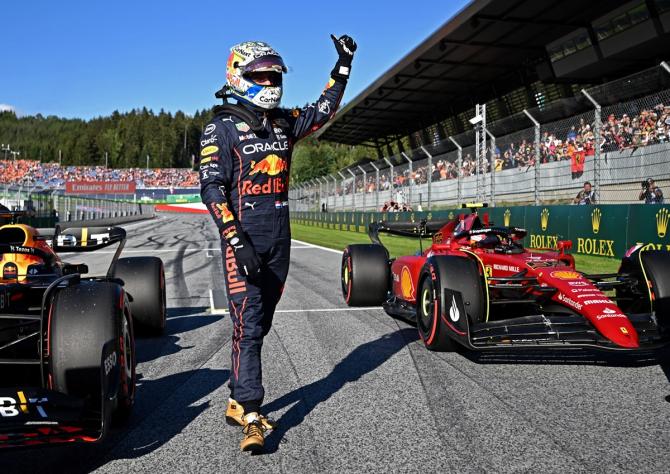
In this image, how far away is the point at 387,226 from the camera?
8086 millimetres

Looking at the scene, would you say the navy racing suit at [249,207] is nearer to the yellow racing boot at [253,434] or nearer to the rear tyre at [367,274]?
the yellow racing boot at [253,434]

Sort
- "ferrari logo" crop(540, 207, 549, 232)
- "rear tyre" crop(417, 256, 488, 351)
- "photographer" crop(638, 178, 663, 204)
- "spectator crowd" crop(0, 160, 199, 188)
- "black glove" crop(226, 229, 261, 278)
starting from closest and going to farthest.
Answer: "black glove" crop(226, 229, 261, 278) → "rear tyre" crop(417, 256, 488, 351) → "photographer" crop(638, 178, 663, 204) → "ferrari logo" crop(540, 207, 549, 232) → "spectator crowd" crop(0, 160, 199, 188)

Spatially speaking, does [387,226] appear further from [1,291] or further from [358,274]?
[1,291]

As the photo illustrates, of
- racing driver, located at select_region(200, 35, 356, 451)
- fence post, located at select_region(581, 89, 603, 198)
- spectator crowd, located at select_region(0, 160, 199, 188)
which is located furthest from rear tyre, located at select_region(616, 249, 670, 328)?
spectator crowd, located at select_region(0, 160, 199, 188)

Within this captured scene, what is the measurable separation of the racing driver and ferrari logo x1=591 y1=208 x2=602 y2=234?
31.1 feet

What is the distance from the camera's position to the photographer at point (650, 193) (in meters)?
10.8

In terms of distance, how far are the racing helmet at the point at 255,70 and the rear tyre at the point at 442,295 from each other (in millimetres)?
2221

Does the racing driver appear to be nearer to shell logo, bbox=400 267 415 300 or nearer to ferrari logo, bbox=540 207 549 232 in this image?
shell logo, bbox=400 267 415 300

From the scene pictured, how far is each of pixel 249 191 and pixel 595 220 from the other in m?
9.79

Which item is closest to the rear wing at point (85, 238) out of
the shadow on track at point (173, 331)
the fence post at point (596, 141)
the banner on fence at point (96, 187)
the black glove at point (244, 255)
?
the shadow on track at point (173, 331)

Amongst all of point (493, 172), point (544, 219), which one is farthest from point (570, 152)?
point (493, 172)

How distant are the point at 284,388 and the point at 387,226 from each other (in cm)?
396

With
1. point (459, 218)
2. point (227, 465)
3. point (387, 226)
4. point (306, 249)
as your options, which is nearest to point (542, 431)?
point (227, 465)

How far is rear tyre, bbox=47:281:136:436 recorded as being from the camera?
3.16 meters
